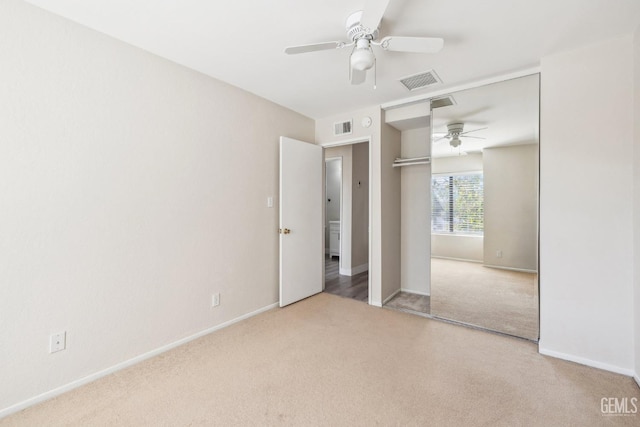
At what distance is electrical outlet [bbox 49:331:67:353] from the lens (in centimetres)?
180

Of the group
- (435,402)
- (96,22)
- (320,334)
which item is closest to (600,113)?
(435,402)

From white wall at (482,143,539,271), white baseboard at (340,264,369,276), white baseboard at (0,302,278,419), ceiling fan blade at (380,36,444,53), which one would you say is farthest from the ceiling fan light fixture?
white baseboard at (340,264,369,276)

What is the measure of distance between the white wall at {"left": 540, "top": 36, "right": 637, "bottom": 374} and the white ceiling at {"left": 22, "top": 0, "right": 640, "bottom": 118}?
0.83ft

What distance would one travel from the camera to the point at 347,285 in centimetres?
428

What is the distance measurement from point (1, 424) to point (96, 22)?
2.52 meters

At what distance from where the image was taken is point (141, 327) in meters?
2.22

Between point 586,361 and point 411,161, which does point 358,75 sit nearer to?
point 411,161

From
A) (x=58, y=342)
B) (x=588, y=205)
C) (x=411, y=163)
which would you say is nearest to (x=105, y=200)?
(x=58, y=342)

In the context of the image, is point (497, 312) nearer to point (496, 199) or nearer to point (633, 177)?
point (496, 199)

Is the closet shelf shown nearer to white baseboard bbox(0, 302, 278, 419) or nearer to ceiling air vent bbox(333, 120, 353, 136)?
ceiling air vent bbox(333, 120, 353, 136)

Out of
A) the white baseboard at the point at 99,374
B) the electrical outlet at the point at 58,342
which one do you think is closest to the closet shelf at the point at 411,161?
the white baseboard at the point at 99,374

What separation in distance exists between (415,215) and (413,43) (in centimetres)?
243

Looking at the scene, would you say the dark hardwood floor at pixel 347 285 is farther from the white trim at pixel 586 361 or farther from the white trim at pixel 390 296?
the white trim at pixel 586 361

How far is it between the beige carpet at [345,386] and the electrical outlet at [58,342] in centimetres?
31
